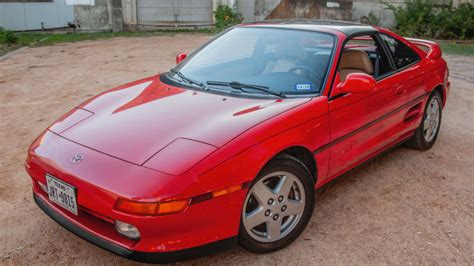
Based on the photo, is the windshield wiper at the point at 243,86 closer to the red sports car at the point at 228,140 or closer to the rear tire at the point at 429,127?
the red sports car at the point at 228,140

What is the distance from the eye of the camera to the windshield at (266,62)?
346 centimetres

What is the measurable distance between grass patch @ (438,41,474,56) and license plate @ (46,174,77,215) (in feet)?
35.5

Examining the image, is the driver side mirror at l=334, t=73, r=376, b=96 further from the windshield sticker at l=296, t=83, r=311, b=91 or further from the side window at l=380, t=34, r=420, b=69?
the side window at l=380, t=34, r=420, b=69

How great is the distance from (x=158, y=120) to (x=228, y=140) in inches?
22.9

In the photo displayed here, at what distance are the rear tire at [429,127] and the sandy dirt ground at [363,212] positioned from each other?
123 mm

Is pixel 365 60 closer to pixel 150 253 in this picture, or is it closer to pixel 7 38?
pixel 150 253

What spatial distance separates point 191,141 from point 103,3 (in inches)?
560

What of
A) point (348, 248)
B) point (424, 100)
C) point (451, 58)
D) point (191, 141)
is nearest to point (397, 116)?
point (424, 100)

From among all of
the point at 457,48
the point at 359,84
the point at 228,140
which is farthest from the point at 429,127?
the point at 457,48

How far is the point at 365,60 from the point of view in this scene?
4.10 m

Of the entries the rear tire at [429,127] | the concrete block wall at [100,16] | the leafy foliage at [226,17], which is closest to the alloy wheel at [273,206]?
the rear tire at [429,127]

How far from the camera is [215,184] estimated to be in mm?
2523

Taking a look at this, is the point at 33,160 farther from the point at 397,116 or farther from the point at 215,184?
the point at 397,116

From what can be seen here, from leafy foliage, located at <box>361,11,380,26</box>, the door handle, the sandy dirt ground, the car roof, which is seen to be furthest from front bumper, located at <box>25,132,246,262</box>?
leafy foliage, located at <box>361,11,380,26</box>
